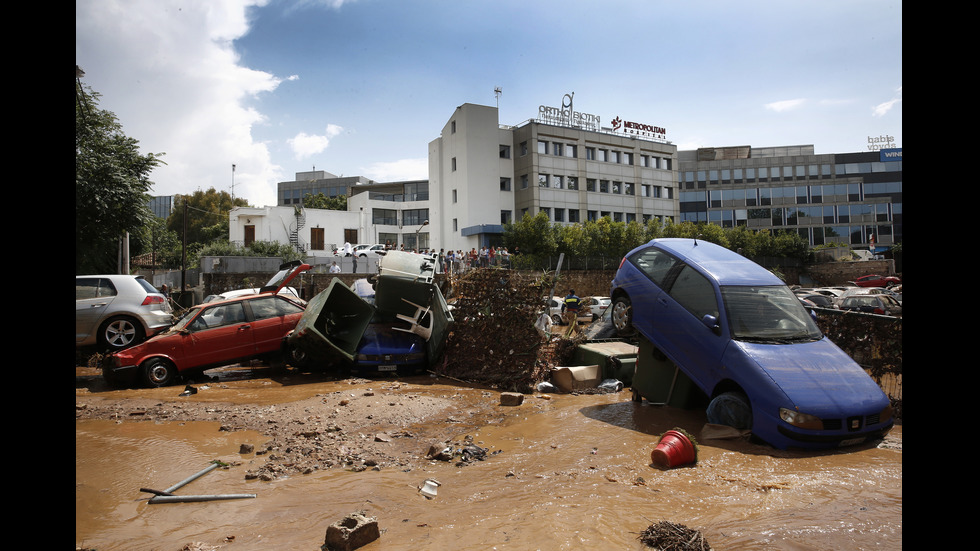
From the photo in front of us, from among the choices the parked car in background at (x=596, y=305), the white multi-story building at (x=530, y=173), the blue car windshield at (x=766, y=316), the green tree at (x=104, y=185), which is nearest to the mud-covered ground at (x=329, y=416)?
the blue car windshield at (x=766, y=316)

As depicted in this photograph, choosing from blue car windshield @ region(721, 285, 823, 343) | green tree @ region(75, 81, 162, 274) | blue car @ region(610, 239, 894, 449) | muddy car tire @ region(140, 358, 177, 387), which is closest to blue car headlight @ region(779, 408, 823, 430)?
blue car @ region(610, 239, 894, 449)

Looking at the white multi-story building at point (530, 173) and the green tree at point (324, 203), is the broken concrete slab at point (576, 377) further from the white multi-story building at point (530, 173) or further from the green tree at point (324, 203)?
the green tree at point (324, 203)

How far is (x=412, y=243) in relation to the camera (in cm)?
5897

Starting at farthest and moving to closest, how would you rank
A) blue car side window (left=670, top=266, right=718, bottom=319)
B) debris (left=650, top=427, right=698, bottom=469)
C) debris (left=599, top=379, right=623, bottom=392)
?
debris (left=599, top=379, right=623, bottom=392)
blue car side window (left=670, top=266, right=718, bottom=319)
debris (left=650, top=427, right=698, bottom=469)

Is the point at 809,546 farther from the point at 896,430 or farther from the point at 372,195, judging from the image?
the point at 372,195

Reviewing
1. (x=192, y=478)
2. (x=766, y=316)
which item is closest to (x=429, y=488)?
(x=192, y=478)

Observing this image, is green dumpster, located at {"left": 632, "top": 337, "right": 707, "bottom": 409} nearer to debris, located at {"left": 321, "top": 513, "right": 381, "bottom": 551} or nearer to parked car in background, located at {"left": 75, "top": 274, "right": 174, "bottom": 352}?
debris, located at {"left": 321, "top": 513, "right": 381, "bottom": 551}

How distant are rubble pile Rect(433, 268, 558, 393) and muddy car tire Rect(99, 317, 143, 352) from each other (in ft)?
21.6

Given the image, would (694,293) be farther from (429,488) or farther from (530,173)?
(530,173)

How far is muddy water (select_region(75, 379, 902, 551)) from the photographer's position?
11.9ft

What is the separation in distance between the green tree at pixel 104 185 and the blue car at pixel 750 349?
21072 millimetres

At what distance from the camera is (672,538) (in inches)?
134

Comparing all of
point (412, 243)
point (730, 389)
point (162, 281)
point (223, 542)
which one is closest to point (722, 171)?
point (412, 243)

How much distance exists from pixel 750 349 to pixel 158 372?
408 inches
